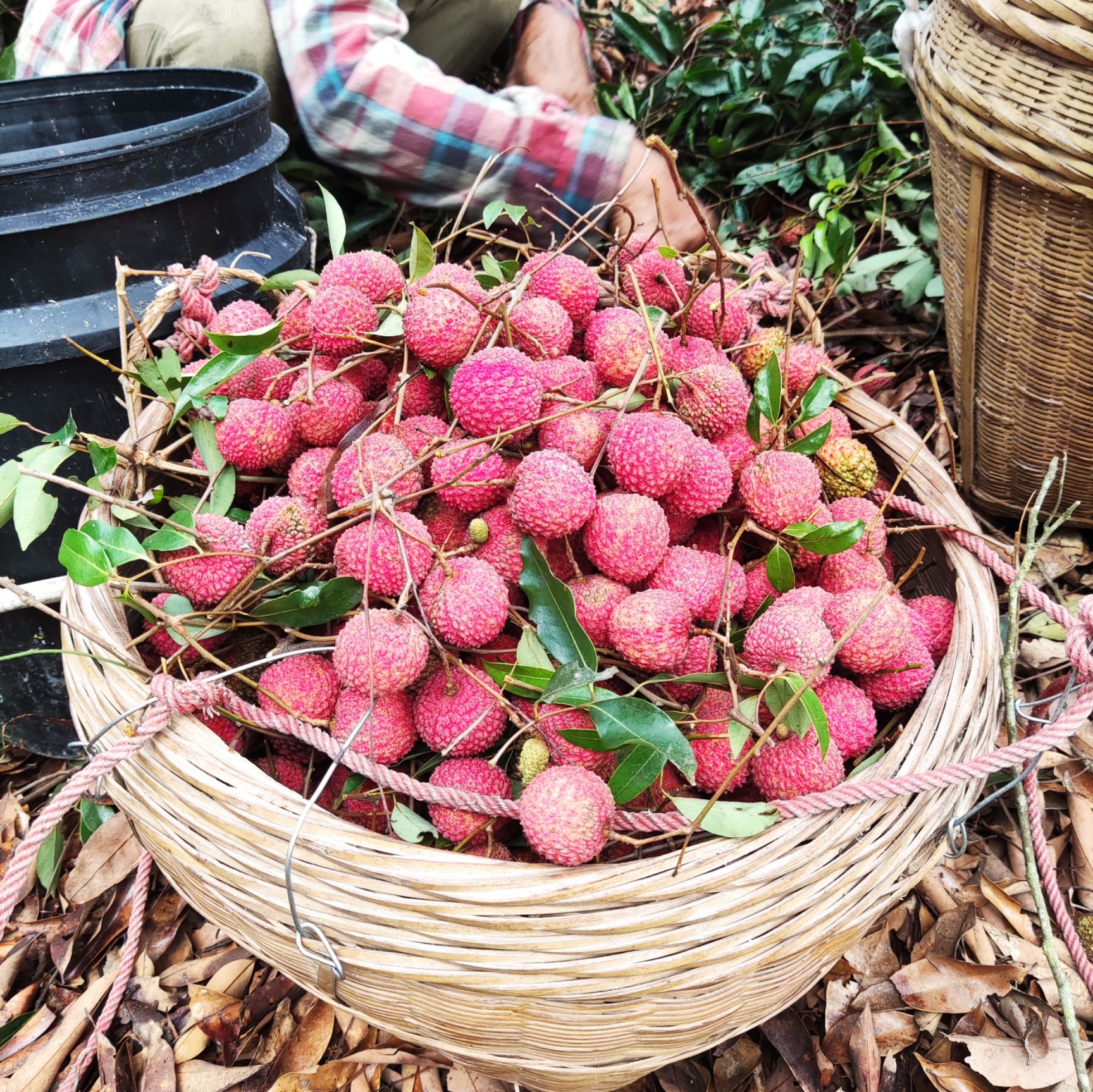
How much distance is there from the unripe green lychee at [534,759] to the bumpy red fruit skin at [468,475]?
0.26 metres

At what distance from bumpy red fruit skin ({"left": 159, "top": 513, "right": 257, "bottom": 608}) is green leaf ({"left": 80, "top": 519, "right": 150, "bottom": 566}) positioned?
0.15 feet

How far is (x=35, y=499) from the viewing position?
922 millimetres

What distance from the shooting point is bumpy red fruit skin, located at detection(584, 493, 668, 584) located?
872 mm

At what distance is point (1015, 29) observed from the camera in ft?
3.55

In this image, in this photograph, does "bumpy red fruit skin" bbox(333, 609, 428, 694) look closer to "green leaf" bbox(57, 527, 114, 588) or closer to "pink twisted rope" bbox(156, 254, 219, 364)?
"green leaf" bbox(57, 527, 114, 588)

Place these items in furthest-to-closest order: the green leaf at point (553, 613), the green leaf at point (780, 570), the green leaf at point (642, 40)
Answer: the green leaf at point (642, 40)
the green leaf at point (780, 570)
the green leaf at point (553, 613)

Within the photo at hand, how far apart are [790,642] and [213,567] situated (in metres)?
0.58

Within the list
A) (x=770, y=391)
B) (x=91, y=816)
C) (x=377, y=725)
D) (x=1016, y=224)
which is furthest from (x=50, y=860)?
(x=1016, y=224)

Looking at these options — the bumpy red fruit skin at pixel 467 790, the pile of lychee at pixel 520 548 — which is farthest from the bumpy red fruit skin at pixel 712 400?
the bumpy red fruit skin at pixel 467 790

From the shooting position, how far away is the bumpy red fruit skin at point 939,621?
3.31ft

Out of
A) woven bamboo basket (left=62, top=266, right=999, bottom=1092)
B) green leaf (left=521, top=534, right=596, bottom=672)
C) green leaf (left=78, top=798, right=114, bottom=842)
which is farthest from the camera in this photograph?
green leaf (left=78, top=798, right=114, bottom=842)

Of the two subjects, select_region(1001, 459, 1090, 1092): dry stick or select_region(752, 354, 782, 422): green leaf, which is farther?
select_region(752, 354, 782, 422): green leaf

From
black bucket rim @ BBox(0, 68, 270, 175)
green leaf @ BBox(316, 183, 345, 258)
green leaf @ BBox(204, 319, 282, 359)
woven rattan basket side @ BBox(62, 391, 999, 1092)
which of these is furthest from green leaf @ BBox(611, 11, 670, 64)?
woven rattan basket side @ BBox(62, 391, 999, 1092)

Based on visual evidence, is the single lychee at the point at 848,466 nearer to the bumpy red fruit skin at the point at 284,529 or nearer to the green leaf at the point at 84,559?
the bumpy red fruit skin at the point at 284,529
